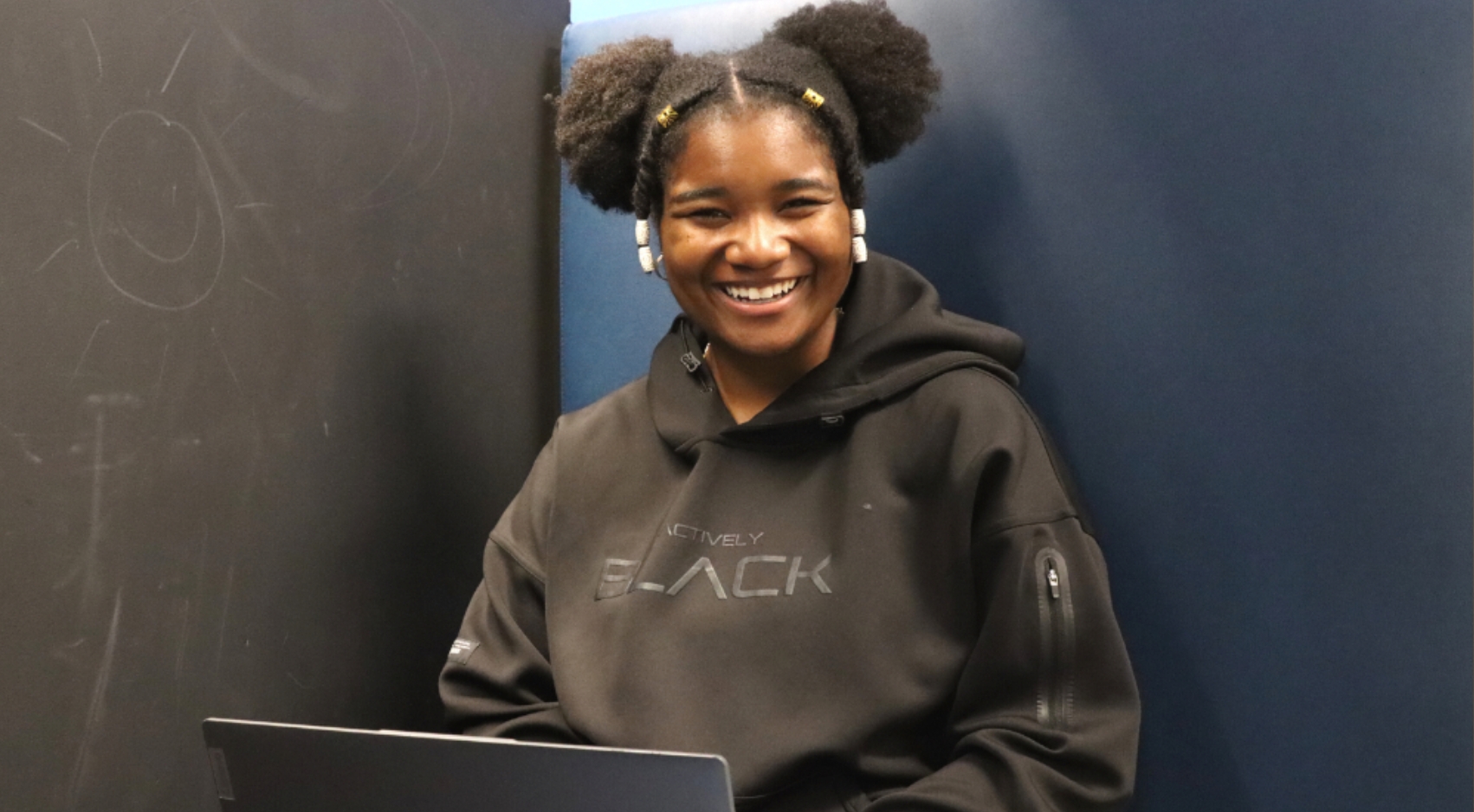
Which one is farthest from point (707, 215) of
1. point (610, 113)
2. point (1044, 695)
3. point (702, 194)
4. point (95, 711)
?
point (95, 711)

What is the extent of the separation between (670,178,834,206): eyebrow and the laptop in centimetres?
52

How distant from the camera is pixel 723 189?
1.16m

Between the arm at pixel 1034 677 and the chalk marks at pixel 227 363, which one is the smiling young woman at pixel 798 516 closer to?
the arm at pixel 1034 677

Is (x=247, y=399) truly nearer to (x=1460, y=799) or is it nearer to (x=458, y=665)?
(x=458, y=665)

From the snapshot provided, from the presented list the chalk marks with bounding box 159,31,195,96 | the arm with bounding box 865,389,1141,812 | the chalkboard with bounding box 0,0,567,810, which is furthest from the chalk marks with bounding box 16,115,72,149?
the arm with bounding box 865,389,1141,812

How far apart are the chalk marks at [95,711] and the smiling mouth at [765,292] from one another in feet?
1.80

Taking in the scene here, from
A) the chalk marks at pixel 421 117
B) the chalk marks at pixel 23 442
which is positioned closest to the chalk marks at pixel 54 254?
the chalk marks at pixel 23 442

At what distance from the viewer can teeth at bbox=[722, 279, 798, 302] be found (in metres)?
1.18

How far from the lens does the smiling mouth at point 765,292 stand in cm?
118

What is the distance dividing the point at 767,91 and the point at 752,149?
60 millimetres

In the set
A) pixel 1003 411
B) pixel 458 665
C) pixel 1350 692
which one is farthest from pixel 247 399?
pixel 1350 692

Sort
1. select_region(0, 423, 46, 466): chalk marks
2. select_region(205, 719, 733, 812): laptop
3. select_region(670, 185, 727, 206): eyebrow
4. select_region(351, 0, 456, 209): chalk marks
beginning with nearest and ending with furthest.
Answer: select_region(205, 719, 733, 812): laptop < select_region(0, 423, 46, 466): chalk marks < select_region(670, 185, 727, 206): eyebrow < select_region(351, 0, 456, 209): chalk marks

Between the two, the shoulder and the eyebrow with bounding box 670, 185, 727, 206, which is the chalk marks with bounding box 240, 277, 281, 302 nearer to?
the eyebrow with bounding box 670, 185, 727, 206

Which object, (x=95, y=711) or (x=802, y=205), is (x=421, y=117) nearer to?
(x=802, y=205)
